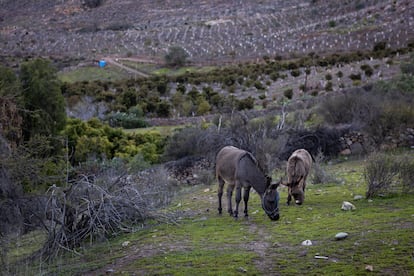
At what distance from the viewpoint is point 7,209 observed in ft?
37.6

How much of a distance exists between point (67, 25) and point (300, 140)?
111 metres

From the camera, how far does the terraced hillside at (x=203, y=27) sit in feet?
250

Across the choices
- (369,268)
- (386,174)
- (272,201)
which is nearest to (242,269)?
(369,268)

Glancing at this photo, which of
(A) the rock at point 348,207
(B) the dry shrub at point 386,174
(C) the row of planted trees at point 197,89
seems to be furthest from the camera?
(C) the row of planted trees at point 197,89

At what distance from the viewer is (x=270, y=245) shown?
10242 mm

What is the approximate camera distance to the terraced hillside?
76.1 metres

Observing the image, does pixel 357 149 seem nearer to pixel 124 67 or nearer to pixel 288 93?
pixel 288 93

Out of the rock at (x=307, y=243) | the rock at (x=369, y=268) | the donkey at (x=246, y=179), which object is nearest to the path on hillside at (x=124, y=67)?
the donkey at (x=246, y=179)

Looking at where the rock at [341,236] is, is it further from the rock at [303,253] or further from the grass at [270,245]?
the rock at [303,253]

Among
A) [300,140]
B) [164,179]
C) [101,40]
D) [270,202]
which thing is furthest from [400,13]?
[270,202]

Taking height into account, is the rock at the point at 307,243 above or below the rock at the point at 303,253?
below

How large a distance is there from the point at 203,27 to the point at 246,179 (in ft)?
316

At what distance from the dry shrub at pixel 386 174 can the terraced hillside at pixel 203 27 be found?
50.6 metres

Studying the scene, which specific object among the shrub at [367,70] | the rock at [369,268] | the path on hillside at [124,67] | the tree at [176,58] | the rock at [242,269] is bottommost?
the path on hillside at [124,67]
